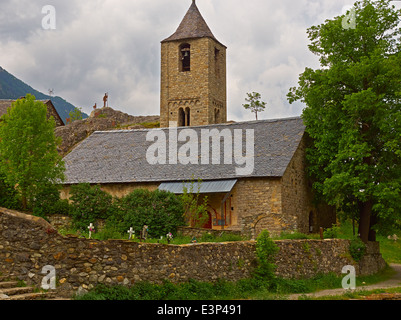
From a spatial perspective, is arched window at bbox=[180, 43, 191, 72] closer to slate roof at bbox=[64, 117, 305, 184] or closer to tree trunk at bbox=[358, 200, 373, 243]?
slate roof at bbox=[64, 117, 305, 184]

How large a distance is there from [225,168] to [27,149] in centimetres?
1104

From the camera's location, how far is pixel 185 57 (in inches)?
2058

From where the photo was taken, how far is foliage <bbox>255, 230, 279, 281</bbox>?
1623 centimetres

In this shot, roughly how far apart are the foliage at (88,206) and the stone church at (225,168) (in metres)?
3.77

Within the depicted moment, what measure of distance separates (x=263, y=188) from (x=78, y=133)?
2865cm

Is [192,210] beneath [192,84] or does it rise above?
beneath

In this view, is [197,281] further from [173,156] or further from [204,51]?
[204,51]

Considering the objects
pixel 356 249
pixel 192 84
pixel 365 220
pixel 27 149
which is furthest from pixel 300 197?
pixel 192 84

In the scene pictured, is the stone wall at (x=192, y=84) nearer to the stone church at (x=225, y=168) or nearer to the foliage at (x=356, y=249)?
the stone church at (x=225, y=168)

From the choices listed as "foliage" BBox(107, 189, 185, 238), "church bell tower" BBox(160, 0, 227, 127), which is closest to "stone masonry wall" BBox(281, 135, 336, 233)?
"foliage" BBox(107, 189, 185, 238)

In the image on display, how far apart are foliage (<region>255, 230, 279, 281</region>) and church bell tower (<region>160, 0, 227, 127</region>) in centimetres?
3406

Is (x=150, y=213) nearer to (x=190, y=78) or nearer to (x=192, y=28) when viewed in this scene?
(x=190, y=78)

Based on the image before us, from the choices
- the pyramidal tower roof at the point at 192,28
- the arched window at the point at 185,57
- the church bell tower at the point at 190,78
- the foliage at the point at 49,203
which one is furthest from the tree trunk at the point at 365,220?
the arched window at the point at 185,57
